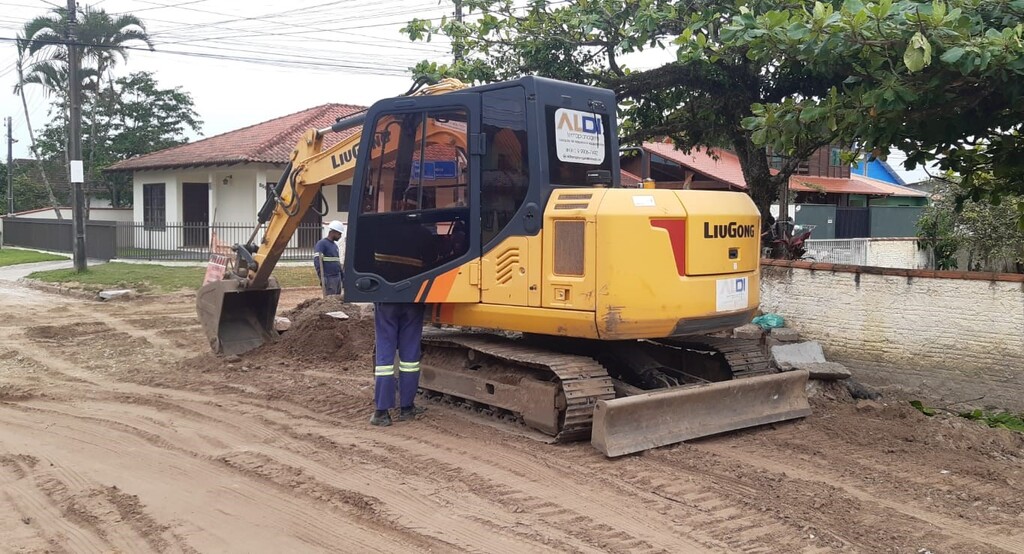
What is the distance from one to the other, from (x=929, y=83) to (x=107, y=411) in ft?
23.3

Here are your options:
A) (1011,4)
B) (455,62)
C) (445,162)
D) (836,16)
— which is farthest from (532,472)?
(455,62)

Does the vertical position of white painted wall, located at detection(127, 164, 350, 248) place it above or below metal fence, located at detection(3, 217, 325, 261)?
above

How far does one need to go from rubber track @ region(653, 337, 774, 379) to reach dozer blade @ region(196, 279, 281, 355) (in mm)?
5019

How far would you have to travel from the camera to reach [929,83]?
20.2 ft

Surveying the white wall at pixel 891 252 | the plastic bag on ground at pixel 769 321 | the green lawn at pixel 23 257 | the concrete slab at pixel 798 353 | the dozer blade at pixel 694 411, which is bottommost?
the dozer blade at pixel 694 411

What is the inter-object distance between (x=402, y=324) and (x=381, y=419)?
30.6 inches

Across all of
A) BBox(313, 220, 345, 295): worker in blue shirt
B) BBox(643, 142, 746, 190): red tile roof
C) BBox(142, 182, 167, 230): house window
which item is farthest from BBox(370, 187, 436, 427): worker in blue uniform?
BBox(142, 182, 167, 230): house window

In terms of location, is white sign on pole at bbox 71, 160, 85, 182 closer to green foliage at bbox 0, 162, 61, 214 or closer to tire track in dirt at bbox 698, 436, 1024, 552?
tire track in dirt at bbox 698, 436, 1024, 552

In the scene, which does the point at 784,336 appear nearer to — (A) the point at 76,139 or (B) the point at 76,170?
(B) the point at 76,170

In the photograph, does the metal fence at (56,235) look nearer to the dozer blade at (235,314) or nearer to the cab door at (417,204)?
the dozer blade at (235,314)

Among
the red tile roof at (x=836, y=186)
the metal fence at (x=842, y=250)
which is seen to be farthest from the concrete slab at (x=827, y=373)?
the red tile roof at (x=836, y=186)

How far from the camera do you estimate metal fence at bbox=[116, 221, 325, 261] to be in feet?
72.1

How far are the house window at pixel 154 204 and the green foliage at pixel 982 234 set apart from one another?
2181 centimetres

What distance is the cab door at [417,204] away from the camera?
638 centimetres
